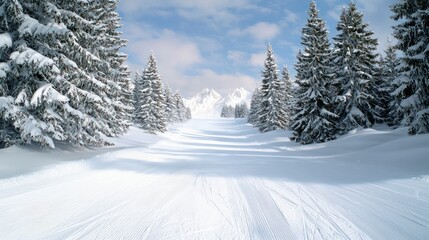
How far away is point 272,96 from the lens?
1437 inches

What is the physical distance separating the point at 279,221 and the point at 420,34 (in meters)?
13.8

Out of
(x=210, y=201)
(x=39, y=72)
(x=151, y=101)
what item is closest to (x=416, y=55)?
(x=210, y=201)

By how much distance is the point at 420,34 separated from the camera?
42.5ft

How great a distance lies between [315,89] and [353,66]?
4.02 metres

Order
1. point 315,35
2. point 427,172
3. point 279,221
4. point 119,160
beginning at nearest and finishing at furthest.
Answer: point 279,221 < point 427,172 < point 119,160 < point 315,35

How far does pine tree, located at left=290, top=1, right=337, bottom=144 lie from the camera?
2042cm

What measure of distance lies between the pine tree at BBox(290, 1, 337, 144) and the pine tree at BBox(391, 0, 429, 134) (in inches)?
262

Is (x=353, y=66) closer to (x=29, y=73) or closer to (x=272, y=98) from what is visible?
(x=272, y=98)

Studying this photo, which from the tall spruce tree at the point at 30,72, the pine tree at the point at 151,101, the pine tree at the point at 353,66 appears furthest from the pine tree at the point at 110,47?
→ the pine tree at the point at 353,66

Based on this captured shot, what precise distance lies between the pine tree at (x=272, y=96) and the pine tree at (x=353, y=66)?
13883 mm

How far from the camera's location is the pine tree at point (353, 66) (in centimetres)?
2127

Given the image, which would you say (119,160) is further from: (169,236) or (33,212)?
(169,236)

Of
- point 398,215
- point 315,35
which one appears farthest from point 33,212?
point 315,35

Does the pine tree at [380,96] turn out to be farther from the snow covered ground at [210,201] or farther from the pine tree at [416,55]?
the snow covered ground at [210,201]
